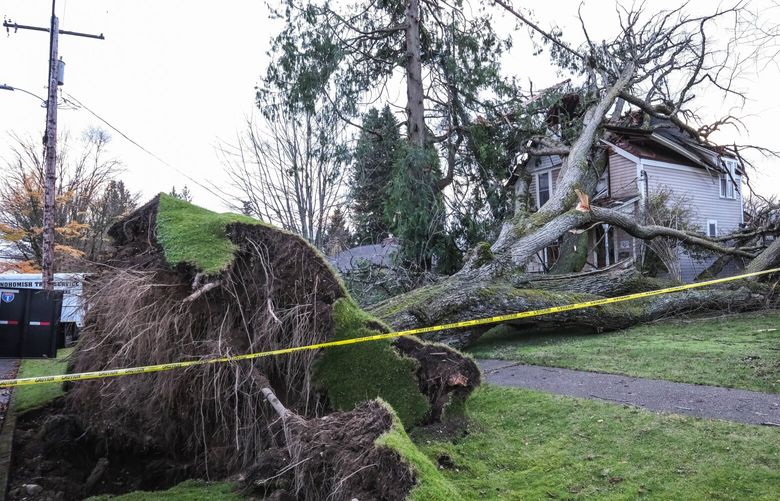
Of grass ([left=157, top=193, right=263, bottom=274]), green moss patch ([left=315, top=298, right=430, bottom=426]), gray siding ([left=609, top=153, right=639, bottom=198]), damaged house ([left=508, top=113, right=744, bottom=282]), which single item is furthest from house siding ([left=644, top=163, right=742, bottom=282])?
grass ([left=157, top=193, right=263, bottom=274])

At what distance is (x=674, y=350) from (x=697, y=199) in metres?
16.9

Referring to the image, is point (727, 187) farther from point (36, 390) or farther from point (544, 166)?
point (36, 390)

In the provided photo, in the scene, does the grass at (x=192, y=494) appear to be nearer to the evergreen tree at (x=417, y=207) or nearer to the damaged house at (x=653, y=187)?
the evergreen tree at (x=417, y=207)

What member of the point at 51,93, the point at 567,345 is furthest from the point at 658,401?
the point at 51,93

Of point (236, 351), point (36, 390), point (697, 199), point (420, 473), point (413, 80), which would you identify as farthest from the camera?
point (697, 199)

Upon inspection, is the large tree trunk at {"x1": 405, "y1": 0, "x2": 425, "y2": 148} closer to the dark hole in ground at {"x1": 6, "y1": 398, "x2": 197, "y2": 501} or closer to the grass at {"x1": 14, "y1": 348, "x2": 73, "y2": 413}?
the grass at {"x1": 14, "y1": 348, "x2": 73, "y2": 413}

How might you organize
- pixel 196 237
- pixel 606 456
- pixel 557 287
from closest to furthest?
pixel 606 456, pixel 196 237, pixel 557 287

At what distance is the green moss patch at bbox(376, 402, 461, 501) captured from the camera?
2.69m

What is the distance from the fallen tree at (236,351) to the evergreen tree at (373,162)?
8311 millimetres

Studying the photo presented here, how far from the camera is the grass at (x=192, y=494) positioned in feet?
12.2

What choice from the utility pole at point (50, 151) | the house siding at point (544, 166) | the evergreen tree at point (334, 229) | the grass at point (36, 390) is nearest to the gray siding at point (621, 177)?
the house siding at point (544, 166)

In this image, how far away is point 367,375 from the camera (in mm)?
4555

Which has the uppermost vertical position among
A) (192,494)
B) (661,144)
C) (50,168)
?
(661,144)

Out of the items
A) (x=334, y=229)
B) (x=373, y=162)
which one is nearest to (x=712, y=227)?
(x=373, y=162)
